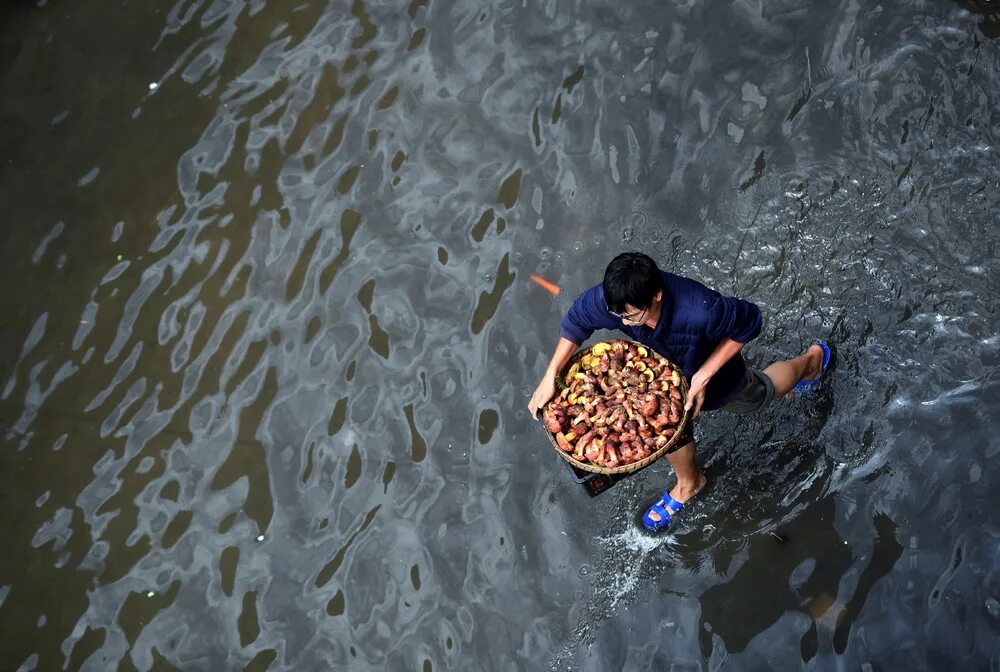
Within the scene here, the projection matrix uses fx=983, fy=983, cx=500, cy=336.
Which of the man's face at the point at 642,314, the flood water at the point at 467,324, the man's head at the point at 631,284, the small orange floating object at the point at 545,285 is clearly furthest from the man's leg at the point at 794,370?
the small orange floating object at the point at 545,285

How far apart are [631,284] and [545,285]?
2.08 m

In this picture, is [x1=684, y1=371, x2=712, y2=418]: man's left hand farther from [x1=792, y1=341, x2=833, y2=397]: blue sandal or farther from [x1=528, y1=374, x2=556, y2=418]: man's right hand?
[x1=792, y1=341, x2=833, y2=397]: blue sandal

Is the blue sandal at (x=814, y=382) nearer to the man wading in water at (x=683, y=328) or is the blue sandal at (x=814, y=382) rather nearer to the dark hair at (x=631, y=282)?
the man wading in water at (x=683, y=328)

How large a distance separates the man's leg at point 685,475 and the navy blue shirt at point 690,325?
0.35m

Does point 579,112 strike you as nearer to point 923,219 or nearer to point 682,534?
point 923,219

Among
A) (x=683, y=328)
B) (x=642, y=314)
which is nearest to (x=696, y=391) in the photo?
(x=683, y=328)

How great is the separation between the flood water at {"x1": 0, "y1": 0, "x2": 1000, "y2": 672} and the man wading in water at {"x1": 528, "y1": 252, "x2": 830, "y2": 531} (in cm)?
72

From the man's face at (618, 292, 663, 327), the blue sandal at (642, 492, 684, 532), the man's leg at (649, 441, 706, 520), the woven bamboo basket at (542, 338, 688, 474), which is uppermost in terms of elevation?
the man's face at (618, 292, 663, 327)

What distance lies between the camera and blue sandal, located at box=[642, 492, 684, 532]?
5004 millimetres

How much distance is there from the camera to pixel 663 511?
502 cm

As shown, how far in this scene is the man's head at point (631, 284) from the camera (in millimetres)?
3754

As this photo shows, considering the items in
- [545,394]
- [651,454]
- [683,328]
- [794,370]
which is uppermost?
[683,328]

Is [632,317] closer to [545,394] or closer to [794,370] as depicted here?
[545,394]

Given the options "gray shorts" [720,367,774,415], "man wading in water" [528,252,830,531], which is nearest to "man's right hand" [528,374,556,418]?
"man wading in water" [528,252,830,531]
